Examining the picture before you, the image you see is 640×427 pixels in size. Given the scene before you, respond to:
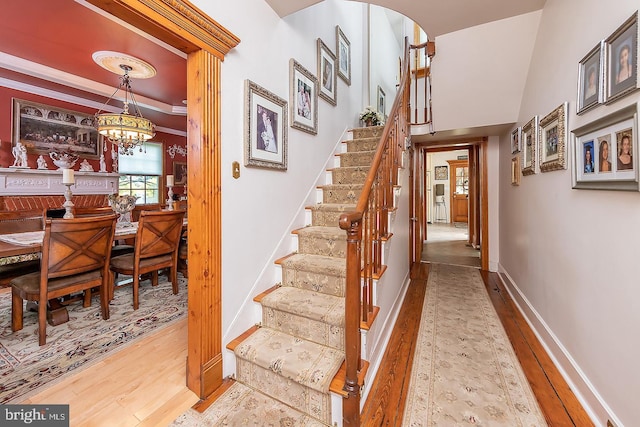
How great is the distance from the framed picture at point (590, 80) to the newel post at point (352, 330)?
142 cm

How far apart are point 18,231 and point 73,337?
167cm

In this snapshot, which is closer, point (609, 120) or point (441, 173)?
point (609, 120)

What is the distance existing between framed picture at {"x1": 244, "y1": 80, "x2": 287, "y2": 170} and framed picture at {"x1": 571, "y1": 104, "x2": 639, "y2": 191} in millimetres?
1982

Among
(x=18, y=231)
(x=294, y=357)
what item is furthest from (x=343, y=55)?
(x=18, y=231)

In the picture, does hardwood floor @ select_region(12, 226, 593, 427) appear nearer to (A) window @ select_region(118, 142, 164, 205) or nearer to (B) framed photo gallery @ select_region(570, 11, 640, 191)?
(B) framed photo gallery @ select_region(570, 11, 640, 191)

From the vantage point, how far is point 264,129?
6.64ft

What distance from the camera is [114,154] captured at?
16.1 ft

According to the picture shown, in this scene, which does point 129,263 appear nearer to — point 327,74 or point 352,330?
point 352,330

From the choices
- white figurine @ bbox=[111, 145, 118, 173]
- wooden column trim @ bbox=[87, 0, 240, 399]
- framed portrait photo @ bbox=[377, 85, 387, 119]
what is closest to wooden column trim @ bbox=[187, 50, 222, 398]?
wooden column trim @ bbox=[87, 0, 240, 399]

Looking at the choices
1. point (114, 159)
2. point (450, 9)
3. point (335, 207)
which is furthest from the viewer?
point (114, 159)

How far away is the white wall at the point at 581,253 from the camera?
1188 mm

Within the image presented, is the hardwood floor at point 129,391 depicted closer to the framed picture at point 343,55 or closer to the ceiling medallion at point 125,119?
the ceiling medallion at point 125,119

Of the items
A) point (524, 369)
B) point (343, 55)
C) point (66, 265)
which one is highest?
point (343, 55)

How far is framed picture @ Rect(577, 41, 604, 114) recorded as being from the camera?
1.35 metres
